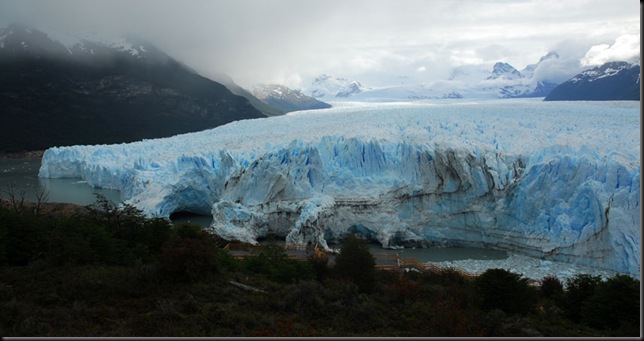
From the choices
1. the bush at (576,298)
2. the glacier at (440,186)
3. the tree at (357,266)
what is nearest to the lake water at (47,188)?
the glacier at (440,186)

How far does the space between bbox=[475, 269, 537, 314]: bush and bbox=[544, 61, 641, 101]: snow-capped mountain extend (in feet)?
102

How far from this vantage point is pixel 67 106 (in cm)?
4847

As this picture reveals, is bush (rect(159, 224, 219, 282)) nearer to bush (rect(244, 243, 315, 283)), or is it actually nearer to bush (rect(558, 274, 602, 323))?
bush (rect(244, 243, 315, 283))

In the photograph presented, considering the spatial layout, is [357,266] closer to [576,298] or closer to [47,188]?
[576,298]

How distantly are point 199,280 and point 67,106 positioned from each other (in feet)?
155

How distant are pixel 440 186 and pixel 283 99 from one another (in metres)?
68.6

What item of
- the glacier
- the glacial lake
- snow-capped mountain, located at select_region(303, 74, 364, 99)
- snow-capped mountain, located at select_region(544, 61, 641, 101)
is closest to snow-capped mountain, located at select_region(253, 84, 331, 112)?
snow-capped mountain, located at select_region(303, 74, 364, 99)

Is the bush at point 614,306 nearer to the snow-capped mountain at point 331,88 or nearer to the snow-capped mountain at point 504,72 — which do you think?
the snow-capped mountain at point 504,72

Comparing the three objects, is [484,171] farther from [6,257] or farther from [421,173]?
[6,257]

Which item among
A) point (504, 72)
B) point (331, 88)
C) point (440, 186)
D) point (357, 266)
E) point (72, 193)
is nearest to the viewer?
point (357, 266)

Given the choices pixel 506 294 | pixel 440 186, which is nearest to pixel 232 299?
pixel 506 294

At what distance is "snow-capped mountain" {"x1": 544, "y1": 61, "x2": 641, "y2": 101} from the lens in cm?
3612

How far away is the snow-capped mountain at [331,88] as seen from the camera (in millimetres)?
113506

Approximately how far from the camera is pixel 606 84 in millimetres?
39656
